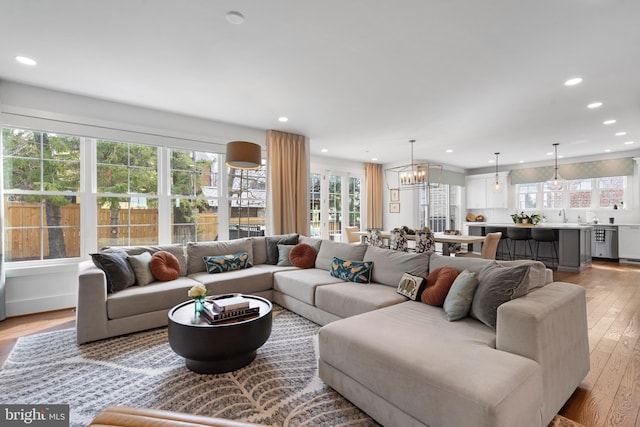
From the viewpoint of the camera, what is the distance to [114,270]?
9.66 feet

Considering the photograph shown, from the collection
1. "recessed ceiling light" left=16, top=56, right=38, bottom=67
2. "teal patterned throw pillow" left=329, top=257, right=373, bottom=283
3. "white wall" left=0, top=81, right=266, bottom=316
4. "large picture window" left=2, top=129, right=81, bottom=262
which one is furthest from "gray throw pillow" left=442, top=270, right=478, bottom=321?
"large picture window" left=2, top=129, right=81, bottom=262

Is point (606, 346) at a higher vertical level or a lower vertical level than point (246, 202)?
lower

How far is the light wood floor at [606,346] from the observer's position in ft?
5.87

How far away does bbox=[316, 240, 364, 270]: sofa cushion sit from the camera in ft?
11.6

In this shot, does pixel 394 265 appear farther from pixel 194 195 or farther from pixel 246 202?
pixel 194 195

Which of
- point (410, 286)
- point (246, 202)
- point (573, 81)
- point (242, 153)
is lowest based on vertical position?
point (410, 286)

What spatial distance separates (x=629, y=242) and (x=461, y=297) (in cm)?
727

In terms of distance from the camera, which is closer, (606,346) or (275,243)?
(606,346)

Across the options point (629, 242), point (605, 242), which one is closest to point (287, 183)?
point (605, 242)

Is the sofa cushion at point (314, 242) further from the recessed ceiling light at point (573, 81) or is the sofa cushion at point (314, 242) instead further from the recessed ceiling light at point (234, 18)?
the recessed ceiling light at point (573, 81)

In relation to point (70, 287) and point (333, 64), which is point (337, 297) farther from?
point (70, 287)

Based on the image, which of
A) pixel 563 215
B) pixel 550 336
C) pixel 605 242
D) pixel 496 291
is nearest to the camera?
pixel 550 336

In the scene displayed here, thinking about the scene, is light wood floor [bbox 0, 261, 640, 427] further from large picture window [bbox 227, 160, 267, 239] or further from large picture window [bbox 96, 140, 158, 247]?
large picture window [bbox 227, 160, 267, 239]

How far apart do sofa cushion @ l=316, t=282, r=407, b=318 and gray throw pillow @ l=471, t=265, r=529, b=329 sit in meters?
0.69
